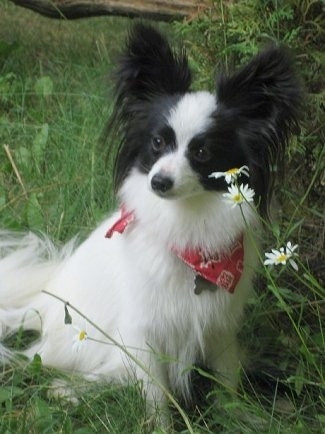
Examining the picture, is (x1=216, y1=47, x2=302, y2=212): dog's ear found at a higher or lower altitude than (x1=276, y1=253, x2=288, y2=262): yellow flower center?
higher

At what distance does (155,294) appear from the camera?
9.32 ft

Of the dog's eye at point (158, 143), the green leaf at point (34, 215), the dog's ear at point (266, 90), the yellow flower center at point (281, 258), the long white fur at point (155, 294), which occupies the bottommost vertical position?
the green leaf at point (34, 215)

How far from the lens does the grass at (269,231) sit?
2.84m

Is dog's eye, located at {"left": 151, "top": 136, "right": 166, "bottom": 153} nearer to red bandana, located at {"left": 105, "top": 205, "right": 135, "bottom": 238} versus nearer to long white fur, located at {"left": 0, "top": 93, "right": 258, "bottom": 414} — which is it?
long white fur, located at {"left": 0, "top": 93, "right": 258, "bottom": 414}

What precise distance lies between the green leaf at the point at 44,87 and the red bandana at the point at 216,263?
83.2 inches

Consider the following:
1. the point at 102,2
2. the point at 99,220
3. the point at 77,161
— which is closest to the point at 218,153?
the point at 99,220

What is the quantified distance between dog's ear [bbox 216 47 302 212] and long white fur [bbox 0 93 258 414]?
7 cm

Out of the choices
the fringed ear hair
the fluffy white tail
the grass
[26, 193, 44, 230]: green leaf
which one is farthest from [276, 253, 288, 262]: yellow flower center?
[26, 193, 44, 230]: green leaf

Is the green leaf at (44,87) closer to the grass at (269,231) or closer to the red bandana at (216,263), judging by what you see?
the grass at (269,231)

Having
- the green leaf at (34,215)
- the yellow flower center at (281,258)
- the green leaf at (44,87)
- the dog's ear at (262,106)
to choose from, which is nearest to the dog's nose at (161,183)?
the dog's ear at (262,106)

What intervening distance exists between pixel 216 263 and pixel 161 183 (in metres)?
0.37

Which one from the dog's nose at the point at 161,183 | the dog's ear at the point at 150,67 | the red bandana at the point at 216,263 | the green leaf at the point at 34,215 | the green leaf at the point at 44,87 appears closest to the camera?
the dog's nose at the point at 161,183

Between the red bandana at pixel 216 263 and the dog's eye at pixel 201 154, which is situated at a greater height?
the dog's eye at pixel 201 154

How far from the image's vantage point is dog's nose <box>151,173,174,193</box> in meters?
2.53
